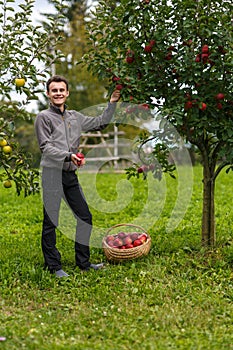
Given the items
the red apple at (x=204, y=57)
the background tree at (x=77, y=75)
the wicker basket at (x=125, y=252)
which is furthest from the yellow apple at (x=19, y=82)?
the background tree at (x=77, y=75)

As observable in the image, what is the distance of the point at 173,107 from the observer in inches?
180

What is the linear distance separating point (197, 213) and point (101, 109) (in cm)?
267

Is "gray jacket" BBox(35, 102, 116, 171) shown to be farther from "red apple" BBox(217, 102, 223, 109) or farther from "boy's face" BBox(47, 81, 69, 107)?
Result: "red apple" BBox(217, 102, 223, 109)

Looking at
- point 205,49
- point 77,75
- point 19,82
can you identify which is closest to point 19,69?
point 19,82

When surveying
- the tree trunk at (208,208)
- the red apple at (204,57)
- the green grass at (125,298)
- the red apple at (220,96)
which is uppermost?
the red apple at (204,57)

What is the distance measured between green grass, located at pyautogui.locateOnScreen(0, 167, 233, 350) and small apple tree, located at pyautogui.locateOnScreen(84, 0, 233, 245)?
104cm

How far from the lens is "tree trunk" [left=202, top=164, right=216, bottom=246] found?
516 centimetres

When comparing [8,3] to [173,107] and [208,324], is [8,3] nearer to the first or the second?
[173,107]

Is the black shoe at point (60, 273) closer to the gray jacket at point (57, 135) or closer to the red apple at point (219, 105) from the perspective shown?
the gray jacket at point (57, 135)

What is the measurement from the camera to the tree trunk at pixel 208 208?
5.16m

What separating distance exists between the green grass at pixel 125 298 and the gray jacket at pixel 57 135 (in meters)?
0.93

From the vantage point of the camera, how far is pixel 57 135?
452 cm

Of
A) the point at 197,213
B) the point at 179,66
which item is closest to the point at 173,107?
the point at 179,66

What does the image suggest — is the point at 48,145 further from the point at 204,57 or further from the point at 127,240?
the point at 204,57
